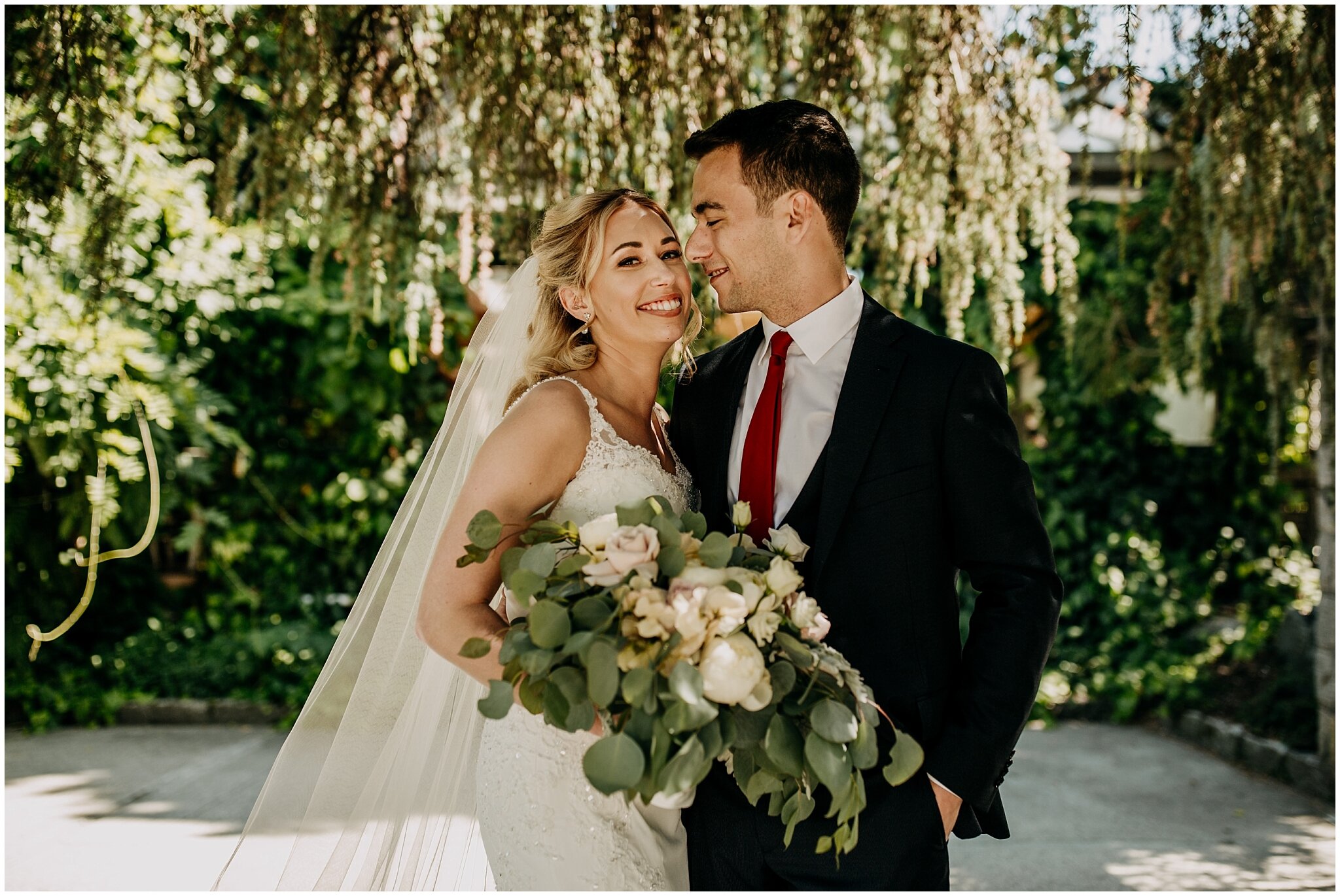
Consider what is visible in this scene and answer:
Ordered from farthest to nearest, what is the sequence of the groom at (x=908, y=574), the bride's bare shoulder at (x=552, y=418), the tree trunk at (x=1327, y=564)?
the tree trunk at (x=1327, y=564), the bride's bare shoulder at (x=552, y=418), the groom at (x=908, y=574)

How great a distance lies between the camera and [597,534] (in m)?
1.50

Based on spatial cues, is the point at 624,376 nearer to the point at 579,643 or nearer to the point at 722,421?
the point at 722,421

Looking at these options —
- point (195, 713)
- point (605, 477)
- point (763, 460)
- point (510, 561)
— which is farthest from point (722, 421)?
point (195, 713)

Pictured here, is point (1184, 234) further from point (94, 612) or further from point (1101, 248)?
point (94, 612)

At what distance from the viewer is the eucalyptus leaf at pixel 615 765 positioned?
4.41 feet

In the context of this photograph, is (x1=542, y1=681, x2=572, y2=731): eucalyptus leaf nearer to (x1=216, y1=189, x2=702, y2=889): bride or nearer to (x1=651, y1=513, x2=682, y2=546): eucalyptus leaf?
(x1=651, y1=513, x2=682, y2=546): eucalyptus leaf

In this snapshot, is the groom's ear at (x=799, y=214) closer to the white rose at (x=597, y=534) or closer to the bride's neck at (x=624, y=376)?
the bride's neck at (x=624, y=376)

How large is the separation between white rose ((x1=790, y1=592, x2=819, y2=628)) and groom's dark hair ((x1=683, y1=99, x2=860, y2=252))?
95cm

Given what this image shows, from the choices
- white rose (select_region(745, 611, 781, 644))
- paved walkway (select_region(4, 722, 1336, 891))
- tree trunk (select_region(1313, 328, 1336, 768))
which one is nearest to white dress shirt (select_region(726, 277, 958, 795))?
white rose (select_region(745, 611, 781, 644))

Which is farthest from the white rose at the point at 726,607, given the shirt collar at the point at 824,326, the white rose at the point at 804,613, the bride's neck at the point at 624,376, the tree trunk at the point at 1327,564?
the tree trunk at the point at 1327,564

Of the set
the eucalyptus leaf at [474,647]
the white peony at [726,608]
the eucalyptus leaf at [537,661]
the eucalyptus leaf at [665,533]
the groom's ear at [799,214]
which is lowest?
the eucalyptus leaf at [474,647]

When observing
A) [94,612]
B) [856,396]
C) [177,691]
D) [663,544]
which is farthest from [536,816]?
[94,612]

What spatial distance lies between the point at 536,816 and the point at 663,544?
2.64 feet

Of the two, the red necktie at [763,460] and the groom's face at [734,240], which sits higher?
the groom's face at [734,240]
